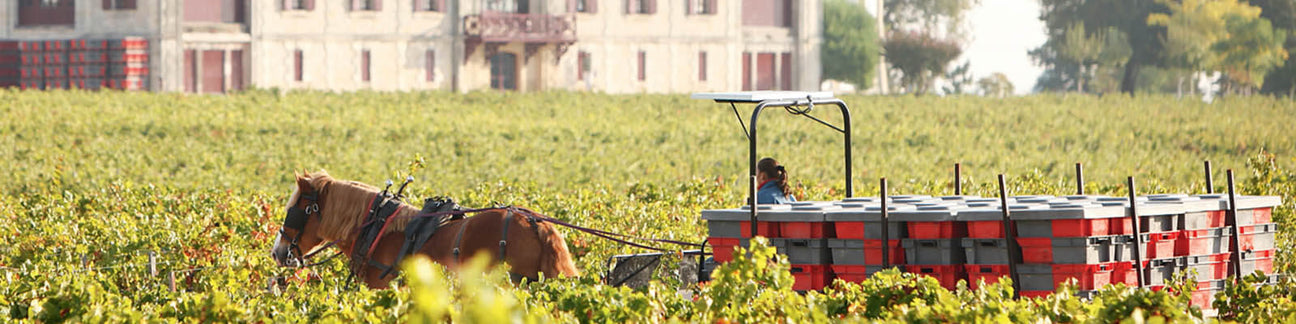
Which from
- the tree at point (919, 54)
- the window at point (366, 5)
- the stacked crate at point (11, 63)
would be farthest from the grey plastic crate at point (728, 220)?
the tree at point (919, 54)

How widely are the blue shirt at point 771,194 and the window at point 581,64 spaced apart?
45.2 meters

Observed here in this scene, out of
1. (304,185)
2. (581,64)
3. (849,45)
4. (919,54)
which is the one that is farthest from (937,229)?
(919,54)

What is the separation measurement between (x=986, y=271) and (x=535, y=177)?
2614cm

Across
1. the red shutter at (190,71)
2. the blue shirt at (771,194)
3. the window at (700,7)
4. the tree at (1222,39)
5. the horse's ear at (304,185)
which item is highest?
the window at (700,7)

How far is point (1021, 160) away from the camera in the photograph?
42.9 m

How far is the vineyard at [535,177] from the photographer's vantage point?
754 cm

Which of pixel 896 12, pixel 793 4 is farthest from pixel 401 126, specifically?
pixel 896 12

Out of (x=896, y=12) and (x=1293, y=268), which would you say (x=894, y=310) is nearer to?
(x=1293, y=268)

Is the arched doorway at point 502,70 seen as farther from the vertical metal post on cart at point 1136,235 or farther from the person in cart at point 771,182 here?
the vertical metal post on cart at point 1136,235

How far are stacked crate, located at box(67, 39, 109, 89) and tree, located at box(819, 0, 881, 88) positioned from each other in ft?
89.0

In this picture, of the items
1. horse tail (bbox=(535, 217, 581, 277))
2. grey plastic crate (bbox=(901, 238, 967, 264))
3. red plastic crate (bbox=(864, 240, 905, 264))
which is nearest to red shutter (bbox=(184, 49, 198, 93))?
horse tail (bbox=(535, 217, 581, 277))

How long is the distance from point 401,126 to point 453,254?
32712mm

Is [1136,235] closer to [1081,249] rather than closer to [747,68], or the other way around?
[1081,249]

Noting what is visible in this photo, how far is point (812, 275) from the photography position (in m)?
10.4
